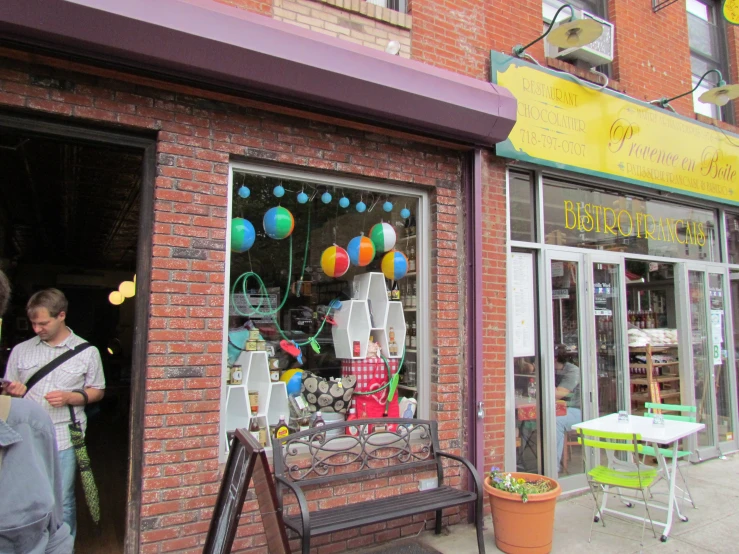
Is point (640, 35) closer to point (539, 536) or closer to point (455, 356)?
point (455, 356)

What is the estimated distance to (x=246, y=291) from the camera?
4.09 metres

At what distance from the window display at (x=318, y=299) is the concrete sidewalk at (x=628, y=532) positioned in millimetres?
1107

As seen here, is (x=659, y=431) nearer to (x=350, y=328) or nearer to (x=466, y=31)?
(x=350, y=328)

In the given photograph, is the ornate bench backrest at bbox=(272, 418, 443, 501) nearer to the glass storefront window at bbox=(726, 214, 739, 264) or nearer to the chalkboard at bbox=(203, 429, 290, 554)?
the chalkboard at bbox=(203, 429, 290, 554)

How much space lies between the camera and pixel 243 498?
2326 mm

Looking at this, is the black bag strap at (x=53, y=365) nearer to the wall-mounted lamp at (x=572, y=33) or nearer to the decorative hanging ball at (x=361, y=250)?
the decorative hanging ball at (x=361, y=250)

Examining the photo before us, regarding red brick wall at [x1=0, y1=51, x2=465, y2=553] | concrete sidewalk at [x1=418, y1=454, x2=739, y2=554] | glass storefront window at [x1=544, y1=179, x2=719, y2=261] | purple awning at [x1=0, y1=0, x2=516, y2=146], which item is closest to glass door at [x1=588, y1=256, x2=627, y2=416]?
glass storefront window at [x1=544, y1=179, x2=719, y2=261]

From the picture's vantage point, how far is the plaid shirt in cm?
346

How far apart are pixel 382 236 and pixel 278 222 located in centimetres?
96

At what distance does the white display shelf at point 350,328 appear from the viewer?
4.59 metres

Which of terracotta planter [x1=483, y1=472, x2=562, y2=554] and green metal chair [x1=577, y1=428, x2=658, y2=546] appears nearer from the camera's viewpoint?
terracotta planter [x1=483, y1=472, x2=562, y2=554]

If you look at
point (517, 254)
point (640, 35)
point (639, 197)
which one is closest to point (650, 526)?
point (517, 254)

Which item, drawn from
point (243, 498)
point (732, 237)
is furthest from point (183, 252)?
point (732, 237)

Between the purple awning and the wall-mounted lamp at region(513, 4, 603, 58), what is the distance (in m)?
1.03
